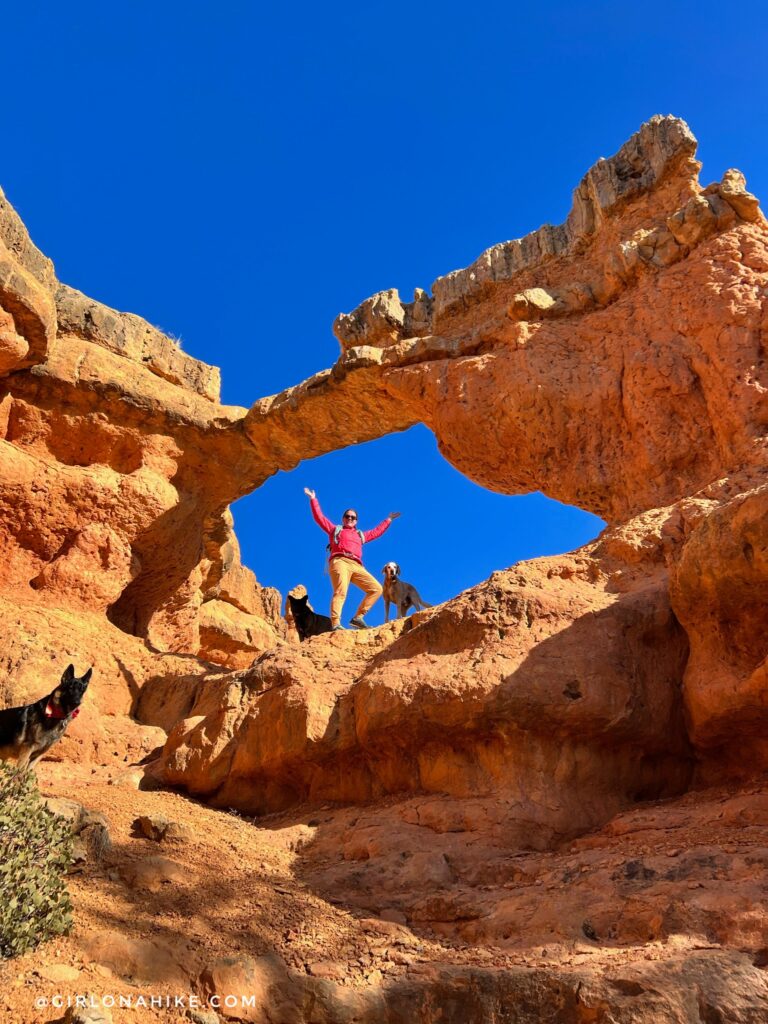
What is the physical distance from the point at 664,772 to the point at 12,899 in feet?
15.1

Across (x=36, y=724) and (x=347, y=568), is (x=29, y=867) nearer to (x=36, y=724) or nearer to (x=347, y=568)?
(x=36, y=724)

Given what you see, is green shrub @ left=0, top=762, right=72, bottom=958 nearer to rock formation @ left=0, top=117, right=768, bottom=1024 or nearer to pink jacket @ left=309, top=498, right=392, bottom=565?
rock formation @ left=0, top=117, right=768, bottom=1024

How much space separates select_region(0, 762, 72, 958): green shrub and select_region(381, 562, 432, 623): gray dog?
843cm

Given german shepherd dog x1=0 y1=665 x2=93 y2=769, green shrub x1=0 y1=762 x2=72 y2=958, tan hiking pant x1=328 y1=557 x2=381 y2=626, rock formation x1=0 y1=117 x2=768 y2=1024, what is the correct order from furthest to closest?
1. tan hiking pant x1=328 y1=557 x2=381 y2=626
2. german shepherd dog x1=0 y1=665 x2=93 y2=769
3. rock formation x1=0 y1=117 x2=768 y2=1024
4. green shrub x1=0 y1=762 x2=72 y2=958

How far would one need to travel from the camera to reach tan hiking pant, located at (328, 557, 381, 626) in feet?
36.0

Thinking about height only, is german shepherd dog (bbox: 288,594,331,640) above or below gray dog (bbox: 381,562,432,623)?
below

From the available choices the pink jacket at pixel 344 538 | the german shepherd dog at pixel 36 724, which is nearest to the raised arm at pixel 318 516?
the pink jacket at pixel 344 538

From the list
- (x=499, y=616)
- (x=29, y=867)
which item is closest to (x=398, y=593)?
(x=499, y=616)

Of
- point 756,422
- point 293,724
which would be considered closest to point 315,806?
point 293,724

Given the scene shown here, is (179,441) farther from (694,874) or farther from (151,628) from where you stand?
(694,874)

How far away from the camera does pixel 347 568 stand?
→ 11312mm

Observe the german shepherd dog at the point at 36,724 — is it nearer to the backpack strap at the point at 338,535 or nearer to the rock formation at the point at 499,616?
the rock formation at the point at 499,616

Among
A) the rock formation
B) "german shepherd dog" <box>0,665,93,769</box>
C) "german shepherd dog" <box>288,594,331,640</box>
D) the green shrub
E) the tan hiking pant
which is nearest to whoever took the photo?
the green shrub

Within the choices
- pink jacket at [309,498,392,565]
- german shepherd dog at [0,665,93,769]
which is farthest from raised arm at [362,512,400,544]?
german shepherd dog at [0,665,93,769]
